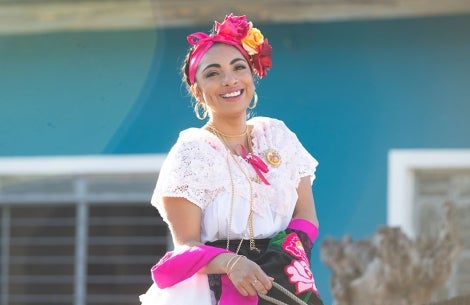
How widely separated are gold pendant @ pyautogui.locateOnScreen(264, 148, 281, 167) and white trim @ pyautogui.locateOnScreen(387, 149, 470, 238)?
4152 mm

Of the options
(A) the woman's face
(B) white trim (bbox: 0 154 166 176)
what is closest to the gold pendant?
(A) the woman's face

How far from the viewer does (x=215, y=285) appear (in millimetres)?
3490

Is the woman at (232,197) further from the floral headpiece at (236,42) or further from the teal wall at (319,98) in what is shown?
the teal wall at (319,98)

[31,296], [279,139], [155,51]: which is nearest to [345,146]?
[155,51]

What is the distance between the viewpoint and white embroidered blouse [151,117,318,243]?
349 cm

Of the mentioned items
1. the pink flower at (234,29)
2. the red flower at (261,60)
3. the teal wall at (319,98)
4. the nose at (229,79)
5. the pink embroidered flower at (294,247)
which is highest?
the teal wall at (319,98)

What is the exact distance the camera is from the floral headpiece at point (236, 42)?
364 centimetres

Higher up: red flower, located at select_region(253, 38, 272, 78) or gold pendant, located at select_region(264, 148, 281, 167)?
red flower, located at select_region(253, 38, 272, 78)

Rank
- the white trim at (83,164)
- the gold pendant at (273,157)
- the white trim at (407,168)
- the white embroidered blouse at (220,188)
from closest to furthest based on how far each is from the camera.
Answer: the white embroidered blouse at (220,188) → the gold pendant at (273,157) → the white trim at (407,168) → the white trim at (83,164)

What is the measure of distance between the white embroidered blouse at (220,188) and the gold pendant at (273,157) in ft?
0.04

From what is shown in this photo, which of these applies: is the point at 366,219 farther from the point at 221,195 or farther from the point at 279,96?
the point at 221,195

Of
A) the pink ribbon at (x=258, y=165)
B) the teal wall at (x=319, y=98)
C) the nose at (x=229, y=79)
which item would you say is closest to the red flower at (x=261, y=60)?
the nose at (x=229, y=79)

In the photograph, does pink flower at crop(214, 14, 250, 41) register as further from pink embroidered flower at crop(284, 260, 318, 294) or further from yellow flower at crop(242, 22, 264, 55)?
pink embroidered flower at crop(284, 260, 318, 294)

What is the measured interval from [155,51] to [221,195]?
4.60m
